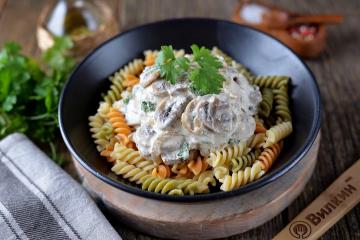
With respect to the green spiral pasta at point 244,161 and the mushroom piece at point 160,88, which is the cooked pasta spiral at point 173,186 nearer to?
the green spiral pasta at point 244,161

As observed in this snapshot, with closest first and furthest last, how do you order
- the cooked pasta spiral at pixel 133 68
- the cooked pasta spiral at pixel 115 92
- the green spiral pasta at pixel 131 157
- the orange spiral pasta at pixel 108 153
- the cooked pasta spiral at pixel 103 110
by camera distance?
the green spiral pasta at pixel 131 157 → the orange spiral pasta at pixel 108 153 → the cooked pasta spiral at pixel 103 110 → the cooked pasta spiral at pixel 115 92 → the cooked pasta spiral at pixel 133 68

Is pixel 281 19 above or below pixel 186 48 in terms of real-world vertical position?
below

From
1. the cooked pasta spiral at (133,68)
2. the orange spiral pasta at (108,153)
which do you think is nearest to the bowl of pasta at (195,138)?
the orange spiral pasta at (108,153)

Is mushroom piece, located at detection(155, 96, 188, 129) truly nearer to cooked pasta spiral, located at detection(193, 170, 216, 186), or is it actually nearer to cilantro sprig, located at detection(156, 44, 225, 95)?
cilantro sprig, located at detection(156, 44, 225, 95)

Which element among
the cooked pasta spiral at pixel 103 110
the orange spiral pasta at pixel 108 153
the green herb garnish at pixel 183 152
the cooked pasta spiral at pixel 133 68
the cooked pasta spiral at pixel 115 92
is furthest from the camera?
the cooked pasta spiral at pixel 133 68

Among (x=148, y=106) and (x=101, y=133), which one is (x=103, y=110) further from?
(x=148, y=106)

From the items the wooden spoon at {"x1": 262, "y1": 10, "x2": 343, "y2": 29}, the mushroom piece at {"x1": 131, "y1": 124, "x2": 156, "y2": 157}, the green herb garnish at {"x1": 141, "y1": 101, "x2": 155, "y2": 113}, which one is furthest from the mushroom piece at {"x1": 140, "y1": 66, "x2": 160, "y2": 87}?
the wooden spoon at {"x1": 262, "y1": 10, "x2": 343, "y2": 29}

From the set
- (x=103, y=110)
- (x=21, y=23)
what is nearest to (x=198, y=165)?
(x=103, y=110)
